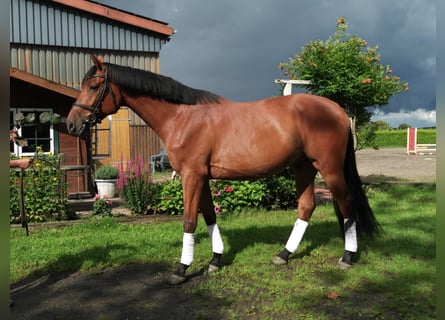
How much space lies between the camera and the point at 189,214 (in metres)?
3.52

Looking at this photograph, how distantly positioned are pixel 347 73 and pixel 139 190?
15.4 ft

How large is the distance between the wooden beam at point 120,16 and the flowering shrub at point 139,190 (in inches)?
294

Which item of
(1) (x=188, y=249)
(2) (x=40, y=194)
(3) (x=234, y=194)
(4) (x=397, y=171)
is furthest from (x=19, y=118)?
(4) (x=397, y=171)

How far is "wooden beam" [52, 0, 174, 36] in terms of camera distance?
1206 centimetres

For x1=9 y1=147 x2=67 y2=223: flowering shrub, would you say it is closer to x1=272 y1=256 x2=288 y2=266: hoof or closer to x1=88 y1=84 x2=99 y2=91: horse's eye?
x1=88 y1=84 x2=99 y2=91: horse's eye

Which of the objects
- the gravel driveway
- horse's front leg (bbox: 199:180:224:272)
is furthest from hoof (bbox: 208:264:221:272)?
the gravel driveway

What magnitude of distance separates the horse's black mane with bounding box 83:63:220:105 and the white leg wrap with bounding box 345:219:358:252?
2010 mm

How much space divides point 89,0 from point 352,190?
11.5 m

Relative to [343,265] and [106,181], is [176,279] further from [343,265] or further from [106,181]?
[106,181]

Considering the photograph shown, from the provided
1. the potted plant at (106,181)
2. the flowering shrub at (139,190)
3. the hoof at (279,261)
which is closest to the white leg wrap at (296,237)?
the hoof at (279,261)

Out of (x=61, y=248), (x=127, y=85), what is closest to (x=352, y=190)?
(x=127, y=85)

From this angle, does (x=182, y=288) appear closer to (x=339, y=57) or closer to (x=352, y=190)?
(x=352, y=190)

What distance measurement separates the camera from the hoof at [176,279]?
11.2ft

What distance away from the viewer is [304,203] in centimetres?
414
